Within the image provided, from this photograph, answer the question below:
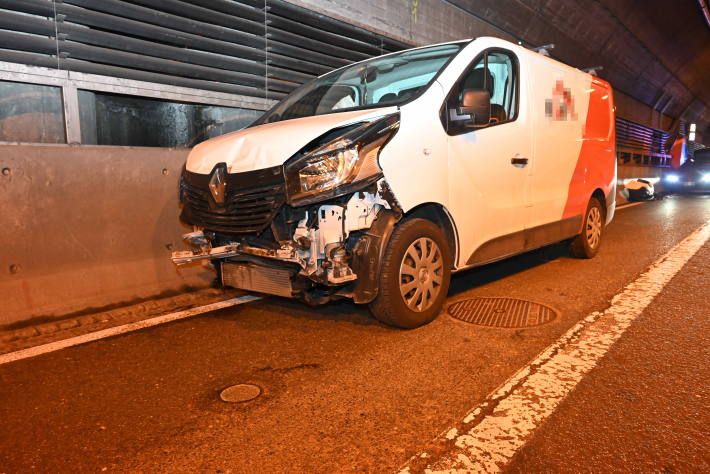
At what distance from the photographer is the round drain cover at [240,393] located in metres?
2.62

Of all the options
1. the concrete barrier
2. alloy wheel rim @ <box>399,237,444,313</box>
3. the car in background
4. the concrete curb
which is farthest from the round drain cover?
the car in background

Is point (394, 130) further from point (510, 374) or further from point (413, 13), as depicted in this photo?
point (413, 13)

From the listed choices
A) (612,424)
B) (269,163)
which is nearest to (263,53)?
(269,163)

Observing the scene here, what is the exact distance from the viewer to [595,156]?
19.7 feet

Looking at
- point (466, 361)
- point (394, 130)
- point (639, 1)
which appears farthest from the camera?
point (639, 1)

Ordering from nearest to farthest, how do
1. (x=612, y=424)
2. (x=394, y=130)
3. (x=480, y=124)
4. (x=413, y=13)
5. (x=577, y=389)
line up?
1. (x=612, y=424)
2. (x=577, y=389)
3. (x=394, y=130)
4. (x=480, y=124)
5. (x=413, y=13)

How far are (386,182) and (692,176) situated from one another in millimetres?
18375

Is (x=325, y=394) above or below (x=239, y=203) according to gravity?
below

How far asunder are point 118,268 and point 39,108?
2045 mm

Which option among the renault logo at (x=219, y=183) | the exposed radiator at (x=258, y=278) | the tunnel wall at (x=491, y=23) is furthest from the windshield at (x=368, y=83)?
the tunnel wall at (x=491, y=23)

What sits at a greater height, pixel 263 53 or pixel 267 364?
pixel 263 53

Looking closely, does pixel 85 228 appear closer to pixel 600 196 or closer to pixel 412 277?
pixel 412 277

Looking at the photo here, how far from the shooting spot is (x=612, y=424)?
230 centimetres

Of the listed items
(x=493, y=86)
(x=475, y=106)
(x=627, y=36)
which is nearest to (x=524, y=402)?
(x=475, y=106)
